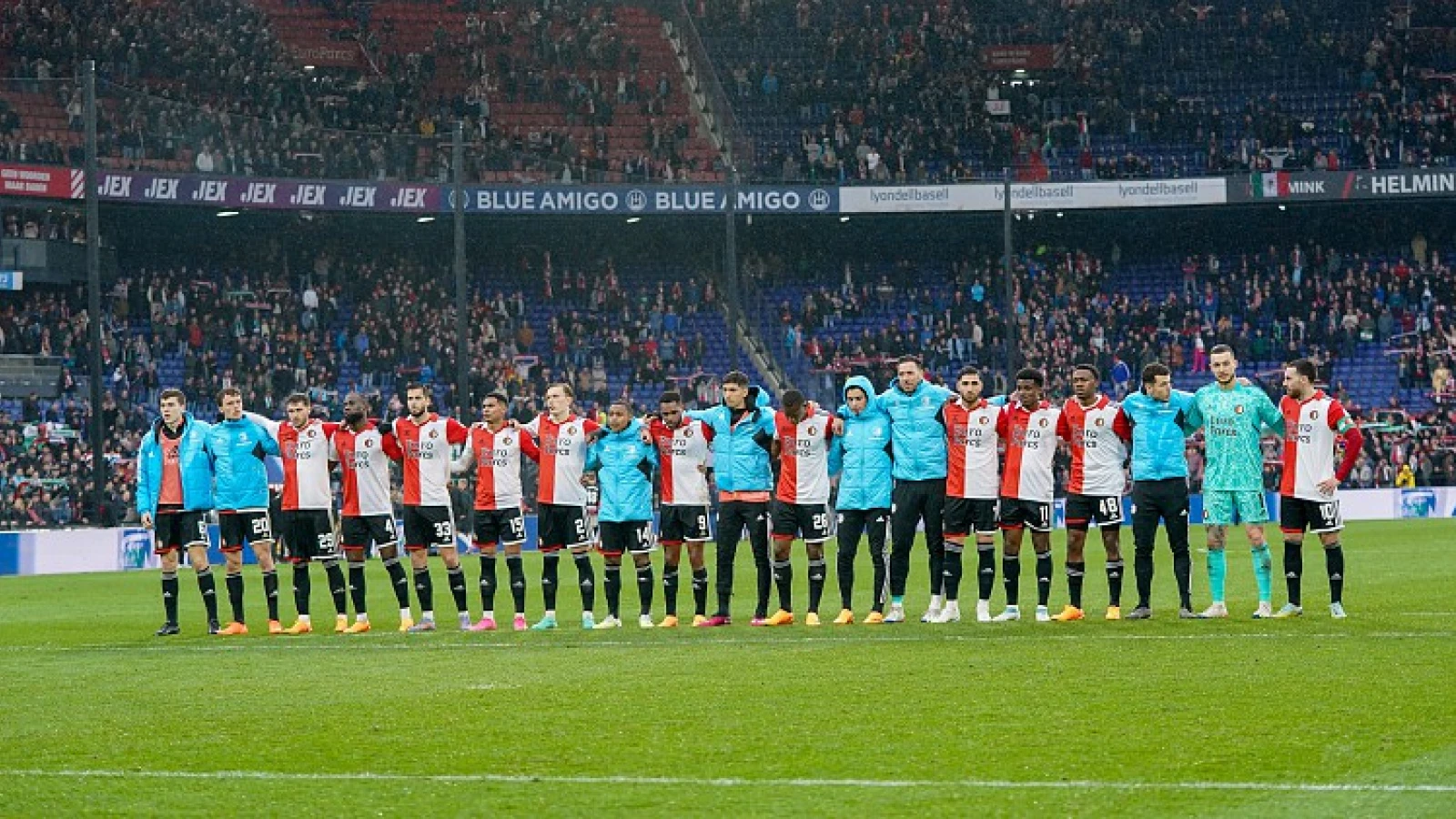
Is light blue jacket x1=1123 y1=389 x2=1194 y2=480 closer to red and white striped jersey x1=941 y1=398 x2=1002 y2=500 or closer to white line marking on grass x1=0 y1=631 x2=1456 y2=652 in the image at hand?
red and white striped jersey x1=941 y1=398 x2=1002 y2=500

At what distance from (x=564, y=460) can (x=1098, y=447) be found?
16.0 feet

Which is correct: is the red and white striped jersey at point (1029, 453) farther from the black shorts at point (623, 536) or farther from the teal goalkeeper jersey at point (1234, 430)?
the black shorts at point (623, 536)

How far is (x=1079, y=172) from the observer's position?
5006 centimetres

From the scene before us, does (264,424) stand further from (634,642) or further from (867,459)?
(867,459)

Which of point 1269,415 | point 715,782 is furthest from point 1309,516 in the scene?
point 715,782

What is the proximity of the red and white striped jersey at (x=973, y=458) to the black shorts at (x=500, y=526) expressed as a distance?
4.06 meters

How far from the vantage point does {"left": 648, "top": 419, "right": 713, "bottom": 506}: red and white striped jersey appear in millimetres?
18891

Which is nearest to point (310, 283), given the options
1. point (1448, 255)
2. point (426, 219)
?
point (426, 219)

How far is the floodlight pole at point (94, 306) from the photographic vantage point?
32.8 m

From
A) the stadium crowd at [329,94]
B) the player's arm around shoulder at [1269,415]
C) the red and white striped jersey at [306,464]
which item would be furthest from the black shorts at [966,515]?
the stadium crowd at [329,94]

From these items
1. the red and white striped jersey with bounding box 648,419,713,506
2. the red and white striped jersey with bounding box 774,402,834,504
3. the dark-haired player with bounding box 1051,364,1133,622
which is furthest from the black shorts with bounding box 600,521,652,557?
the dark-haired player with bounding box 1051,364,1133,622

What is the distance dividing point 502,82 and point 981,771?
43123mm

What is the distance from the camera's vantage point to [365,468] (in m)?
19.4

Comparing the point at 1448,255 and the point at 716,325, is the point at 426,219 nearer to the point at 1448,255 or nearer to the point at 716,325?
the point at 716,325
